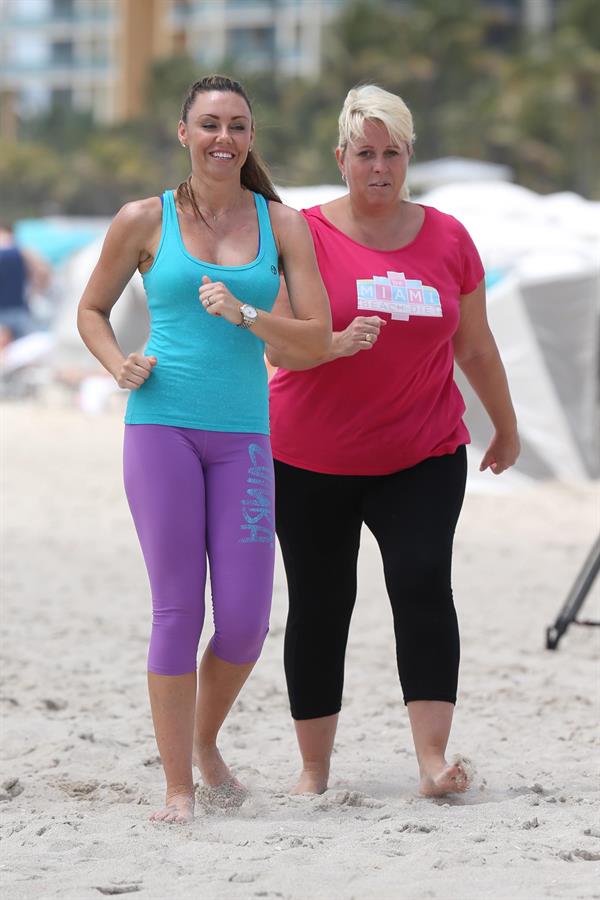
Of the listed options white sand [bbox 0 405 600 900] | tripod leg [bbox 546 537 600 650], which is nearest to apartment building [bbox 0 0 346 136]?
white sand [bbox 0 405 600 900]

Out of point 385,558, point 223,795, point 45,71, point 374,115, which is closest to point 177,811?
point 223,795

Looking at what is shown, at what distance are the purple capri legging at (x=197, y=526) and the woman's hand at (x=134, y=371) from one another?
4.4 inches

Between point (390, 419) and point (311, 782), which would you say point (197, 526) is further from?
point (311, 782)

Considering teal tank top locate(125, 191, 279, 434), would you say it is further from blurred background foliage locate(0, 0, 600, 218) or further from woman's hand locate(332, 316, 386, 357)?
blurred background foliage locate(0, 0, 600, 218)

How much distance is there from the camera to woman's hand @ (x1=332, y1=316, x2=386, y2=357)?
331cm

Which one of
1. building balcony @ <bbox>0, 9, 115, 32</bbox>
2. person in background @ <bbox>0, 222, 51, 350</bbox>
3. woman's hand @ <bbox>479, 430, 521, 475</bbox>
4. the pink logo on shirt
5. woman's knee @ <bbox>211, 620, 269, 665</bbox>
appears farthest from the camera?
building balcony @ <bbox>0, 9, 115, 32</bbox>

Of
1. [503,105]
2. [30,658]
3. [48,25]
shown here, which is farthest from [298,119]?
[30,658]

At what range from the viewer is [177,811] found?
3.31 metres

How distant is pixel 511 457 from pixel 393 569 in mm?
523

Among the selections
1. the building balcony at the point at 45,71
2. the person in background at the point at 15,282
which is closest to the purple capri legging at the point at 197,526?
the person in background at the point at 15,282

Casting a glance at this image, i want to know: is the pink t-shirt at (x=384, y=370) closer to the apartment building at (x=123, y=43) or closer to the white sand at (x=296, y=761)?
the white sand at (x=296, y=761)

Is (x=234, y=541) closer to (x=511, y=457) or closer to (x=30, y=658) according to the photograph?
(x=511, y=457)

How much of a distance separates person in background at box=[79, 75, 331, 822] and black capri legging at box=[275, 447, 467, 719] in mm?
332

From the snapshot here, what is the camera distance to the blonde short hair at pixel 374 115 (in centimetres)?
350
